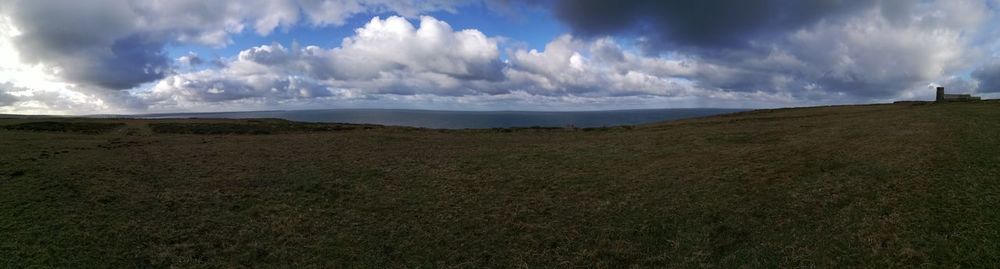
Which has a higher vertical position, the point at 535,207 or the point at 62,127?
the point at 62,127

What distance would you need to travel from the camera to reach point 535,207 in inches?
856

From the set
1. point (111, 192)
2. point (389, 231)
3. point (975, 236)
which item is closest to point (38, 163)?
point (111, 192)

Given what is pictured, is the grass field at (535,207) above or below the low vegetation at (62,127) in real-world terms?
below

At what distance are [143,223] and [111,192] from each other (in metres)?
6.17

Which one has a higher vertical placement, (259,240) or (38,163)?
(38,163)

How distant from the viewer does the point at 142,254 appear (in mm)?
16219

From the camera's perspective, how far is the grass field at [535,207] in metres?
15.7

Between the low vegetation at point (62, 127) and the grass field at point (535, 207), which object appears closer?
the grass field at point (535, 207)

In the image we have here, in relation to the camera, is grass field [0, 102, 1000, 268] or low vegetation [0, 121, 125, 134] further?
low vegetation [0, 121, 125, 134]

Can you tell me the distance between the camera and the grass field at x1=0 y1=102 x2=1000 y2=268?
15.7 metres

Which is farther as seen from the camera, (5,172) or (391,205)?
(5,172)

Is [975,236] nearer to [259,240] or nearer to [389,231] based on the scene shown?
[389,231]

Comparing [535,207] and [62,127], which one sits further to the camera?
[62,127]

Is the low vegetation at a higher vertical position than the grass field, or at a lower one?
higher
